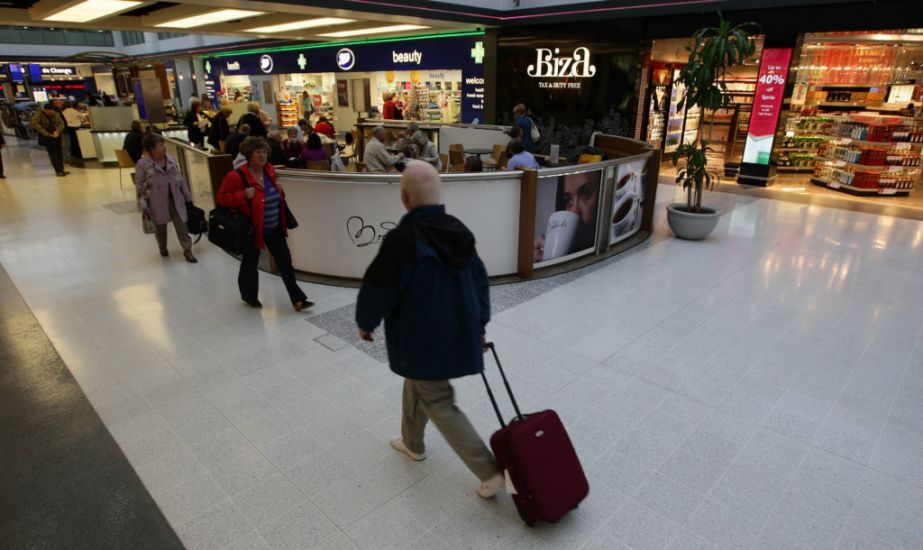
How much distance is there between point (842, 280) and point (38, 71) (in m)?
39.1

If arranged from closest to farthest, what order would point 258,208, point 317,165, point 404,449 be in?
point 404,449 → point 258,208 → point 317,165

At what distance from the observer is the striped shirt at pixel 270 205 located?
444cm

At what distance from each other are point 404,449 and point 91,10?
11.5 m

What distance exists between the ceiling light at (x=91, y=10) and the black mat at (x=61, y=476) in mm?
8069

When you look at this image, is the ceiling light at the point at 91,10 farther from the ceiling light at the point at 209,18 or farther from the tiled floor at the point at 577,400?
the tiled floor at the point at 577,400

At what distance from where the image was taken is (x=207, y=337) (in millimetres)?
4309

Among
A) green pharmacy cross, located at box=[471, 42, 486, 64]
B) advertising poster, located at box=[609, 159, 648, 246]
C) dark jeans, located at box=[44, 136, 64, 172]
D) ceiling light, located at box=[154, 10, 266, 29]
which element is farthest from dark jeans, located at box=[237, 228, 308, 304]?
green pharmacy cross, located at box=[471, 42, 486, 64]

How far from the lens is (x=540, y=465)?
229cm

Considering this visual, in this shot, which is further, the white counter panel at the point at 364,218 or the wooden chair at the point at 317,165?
the wooden chair at the point at 317,165

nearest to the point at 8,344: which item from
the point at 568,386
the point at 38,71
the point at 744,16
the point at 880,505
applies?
the point at 568,386

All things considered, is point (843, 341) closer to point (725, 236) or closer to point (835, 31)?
point (725, 236)

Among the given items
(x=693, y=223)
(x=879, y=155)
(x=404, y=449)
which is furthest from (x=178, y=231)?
(x=879, y=155)

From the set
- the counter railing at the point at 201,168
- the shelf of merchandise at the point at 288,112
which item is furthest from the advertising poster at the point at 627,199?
the shelf of merchandise at the point at 288,112

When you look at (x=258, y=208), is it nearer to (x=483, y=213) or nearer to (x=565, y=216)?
(x=483, y=213)
